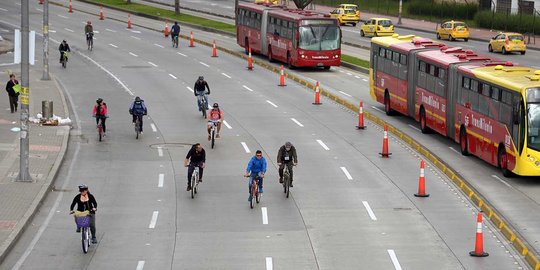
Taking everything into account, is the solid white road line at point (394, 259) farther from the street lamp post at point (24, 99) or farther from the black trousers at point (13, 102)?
the black trousers at point (13, 102)

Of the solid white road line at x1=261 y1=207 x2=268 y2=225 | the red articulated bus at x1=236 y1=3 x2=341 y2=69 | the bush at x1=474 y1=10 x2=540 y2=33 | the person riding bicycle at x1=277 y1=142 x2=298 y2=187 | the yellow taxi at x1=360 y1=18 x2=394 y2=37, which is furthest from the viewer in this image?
the bush at x1=474 y1=10 x2=540 y2=33

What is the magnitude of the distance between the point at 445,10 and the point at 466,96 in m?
68.8

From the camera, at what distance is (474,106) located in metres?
37.3

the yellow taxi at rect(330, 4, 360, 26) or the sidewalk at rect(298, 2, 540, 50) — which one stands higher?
the yellow taxi at rect(330, 4, 360, 26)

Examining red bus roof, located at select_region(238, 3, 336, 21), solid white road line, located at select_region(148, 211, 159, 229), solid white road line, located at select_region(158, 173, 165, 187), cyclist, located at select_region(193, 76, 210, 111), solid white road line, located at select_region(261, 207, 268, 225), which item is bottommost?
solid white road line, located at select_region(148, 211, 159, 229)

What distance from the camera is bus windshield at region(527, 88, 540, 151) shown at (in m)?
33.0

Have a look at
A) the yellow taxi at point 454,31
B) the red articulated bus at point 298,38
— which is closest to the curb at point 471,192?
the red articulated bus at point 298,38

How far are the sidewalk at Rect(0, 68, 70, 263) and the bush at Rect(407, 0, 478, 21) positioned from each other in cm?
5904

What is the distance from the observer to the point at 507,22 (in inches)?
3733

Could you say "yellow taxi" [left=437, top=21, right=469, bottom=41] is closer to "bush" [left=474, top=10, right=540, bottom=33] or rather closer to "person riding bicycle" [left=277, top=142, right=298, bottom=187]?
"bush" [left=474, top=10, right=540, bottom=33]

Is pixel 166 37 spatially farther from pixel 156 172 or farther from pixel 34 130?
pixel 156 172

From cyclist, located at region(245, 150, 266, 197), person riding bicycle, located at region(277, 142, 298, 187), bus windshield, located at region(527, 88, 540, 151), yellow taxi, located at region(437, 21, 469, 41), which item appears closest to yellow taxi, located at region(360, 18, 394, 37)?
yellow taxi, located at region(437, 21, 469, 41)

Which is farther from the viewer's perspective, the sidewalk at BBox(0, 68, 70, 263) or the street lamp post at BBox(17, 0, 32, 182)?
the street lamp post at BBox(17, 0, 32, 182)

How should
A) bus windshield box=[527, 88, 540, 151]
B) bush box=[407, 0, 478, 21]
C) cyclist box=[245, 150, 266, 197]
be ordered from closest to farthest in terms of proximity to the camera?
1. cyclist box=[245, 150, 266, 197]
2. bus windshield box=[527, 88, 540, 151]
3. bush box=[407, 0, 478, 21]
